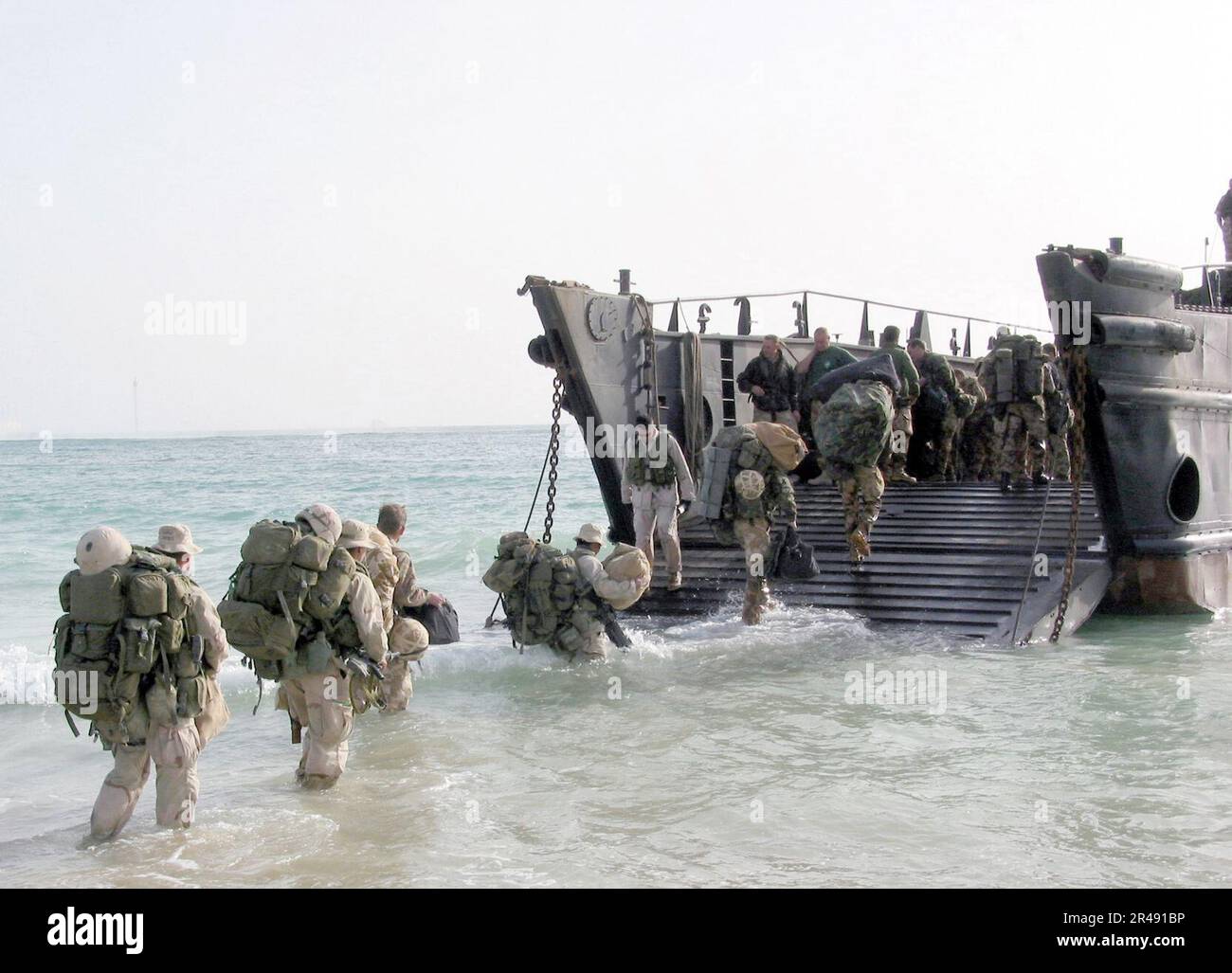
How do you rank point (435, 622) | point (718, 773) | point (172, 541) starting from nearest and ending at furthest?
point (172, 541), point (718, 773), point (435, 622)

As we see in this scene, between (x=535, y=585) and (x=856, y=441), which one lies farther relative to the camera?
(x=856, y=441)

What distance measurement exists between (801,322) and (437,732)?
9111mm

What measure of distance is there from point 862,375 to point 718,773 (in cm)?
Answer: 581

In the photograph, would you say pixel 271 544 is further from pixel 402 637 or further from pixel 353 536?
pixel 402 637

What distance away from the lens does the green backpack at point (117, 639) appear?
5.48m

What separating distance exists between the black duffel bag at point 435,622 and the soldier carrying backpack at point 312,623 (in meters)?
1.91

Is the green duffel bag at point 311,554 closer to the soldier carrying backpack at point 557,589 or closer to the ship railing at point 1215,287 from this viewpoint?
the soldier carrying backpack at point 557,589

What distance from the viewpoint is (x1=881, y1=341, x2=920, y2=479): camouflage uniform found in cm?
1320

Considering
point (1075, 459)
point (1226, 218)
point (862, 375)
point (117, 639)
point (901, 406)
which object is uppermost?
point (1226, 218)

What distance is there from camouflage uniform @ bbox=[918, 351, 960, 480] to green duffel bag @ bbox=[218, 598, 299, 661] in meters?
9.99

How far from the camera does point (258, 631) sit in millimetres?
6234

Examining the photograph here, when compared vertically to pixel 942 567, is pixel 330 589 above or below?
above

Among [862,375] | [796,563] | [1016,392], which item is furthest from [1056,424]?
[796,563]
